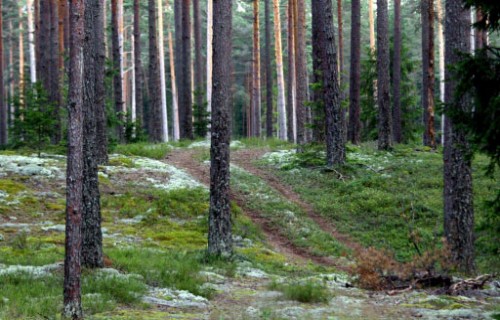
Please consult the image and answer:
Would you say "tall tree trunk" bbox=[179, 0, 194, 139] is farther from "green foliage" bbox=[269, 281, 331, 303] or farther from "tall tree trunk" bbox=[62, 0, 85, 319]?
"tall tree trunk" bbox=[62, 0, 85, 319]

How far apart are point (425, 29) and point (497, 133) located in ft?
79.3

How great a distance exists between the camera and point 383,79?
22.6 meters

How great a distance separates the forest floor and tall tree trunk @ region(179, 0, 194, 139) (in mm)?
4155

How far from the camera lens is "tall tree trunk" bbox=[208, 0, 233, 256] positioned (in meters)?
12.1

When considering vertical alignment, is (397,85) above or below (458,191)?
above

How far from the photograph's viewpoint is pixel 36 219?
47.2ft

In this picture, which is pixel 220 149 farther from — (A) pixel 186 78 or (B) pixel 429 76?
(A) pixel 186 78

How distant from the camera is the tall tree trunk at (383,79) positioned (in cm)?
2216

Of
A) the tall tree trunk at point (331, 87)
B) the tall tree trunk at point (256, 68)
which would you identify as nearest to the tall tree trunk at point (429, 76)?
the tall tree trunk at point (331, 87)

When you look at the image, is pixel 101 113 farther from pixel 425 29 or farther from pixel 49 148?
pixel 425 29

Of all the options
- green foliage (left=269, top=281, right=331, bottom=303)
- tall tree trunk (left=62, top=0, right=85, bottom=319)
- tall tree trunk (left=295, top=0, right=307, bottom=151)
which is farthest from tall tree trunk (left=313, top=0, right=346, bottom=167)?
tall tree trunk (left=62, top=0, right=85, bottom=319)

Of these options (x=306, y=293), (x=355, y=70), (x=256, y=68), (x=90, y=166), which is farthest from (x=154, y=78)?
(x=306, y=293)

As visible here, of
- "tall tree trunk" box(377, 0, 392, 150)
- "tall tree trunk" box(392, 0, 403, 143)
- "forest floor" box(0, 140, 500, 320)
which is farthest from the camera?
"tall tree trunk" box(392, 0, 403, 143)

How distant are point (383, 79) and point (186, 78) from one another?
11.2m
